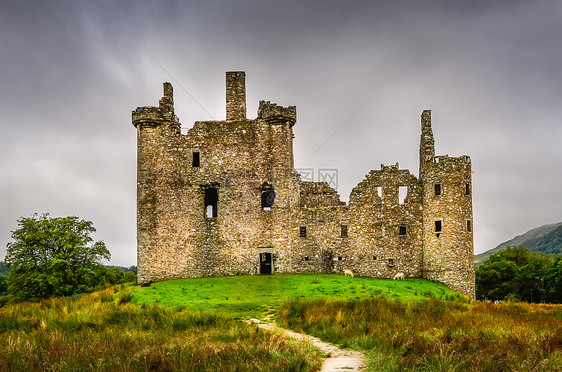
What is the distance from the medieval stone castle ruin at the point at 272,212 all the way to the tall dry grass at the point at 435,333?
10.2 meters

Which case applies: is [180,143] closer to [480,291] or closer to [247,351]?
[247,351]

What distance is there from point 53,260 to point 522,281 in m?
43.5

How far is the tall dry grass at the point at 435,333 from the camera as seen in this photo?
10406 mm

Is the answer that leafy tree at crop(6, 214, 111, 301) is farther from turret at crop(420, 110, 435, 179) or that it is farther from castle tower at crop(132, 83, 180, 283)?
turret at crop(420, 110, 435, 179)

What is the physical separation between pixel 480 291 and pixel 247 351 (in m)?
51.1

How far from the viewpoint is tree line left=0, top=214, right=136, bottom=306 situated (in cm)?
3428

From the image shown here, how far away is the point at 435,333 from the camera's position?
13578mm

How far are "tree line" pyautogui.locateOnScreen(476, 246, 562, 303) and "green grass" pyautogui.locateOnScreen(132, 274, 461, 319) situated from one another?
2386 centimetres

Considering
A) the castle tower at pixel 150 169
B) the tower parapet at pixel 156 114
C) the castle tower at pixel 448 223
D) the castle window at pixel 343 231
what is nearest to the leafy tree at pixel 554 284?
the castle tower at pixel 448 223

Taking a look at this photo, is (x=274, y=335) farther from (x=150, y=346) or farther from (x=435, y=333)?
(x=435, y=333)

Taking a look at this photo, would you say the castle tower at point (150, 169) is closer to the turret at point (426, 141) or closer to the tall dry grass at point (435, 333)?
the tall dry grass at point (435, 333)

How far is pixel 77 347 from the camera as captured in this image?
1188 centimetres

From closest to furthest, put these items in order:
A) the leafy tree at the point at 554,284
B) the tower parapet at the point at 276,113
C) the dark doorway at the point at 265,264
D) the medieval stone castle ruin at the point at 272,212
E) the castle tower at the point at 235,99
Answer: the medieval stone castle ruin at the point at 272,212 < the tower parapet at the point at 276,113 < the dark doorway at the point at 265,264 < the castle tower at the point at 235,99 < the leafy tree at the point at 554,284

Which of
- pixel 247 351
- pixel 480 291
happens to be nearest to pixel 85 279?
pixel 247 351
